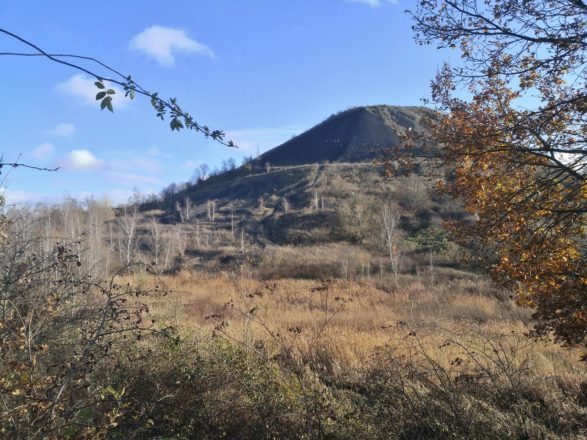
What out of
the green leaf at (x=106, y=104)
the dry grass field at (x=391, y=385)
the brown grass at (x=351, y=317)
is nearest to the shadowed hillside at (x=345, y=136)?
the brown grass at (x=351, y=317)

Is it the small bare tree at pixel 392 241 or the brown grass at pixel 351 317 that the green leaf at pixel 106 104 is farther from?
the small bare tree at pixel 392 241

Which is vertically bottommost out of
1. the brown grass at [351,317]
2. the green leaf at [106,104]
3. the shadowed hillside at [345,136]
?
the brown grass at [351,317]

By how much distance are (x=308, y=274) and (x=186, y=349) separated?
91.2ft

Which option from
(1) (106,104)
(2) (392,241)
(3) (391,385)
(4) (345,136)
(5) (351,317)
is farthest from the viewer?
(4) (345,136)

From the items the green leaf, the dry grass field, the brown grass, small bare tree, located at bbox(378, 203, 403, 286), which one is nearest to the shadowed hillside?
small bare tree, located at bbox(378, 203, 403, 286)

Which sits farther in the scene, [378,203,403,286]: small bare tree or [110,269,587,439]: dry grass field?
[378,203,403,286]: small bare tree

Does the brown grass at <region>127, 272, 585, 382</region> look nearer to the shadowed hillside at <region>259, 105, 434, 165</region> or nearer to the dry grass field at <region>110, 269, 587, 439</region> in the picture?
the dry grass field at <region>110, 269, 587, 439</region>

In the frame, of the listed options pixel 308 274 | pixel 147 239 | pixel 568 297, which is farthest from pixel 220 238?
pixel 568 297

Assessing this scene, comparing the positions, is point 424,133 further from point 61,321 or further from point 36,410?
point 61,321

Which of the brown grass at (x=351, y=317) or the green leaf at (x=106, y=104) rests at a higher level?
the green leaf at (x=106, y=104)

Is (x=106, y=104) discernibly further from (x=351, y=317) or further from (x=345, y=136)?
(x=345, y=136)

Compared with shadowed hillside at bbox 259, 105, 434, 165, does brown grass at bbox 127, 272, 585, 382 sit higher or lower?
lower

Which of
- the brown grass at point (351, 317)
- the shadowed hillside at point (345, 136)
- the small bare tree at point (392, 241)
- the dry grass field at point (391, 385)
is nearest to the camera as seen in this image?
the dry grass field at point (391, 385)

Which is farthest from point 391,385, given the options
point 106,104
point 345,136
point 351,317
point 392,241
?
point 345,136
